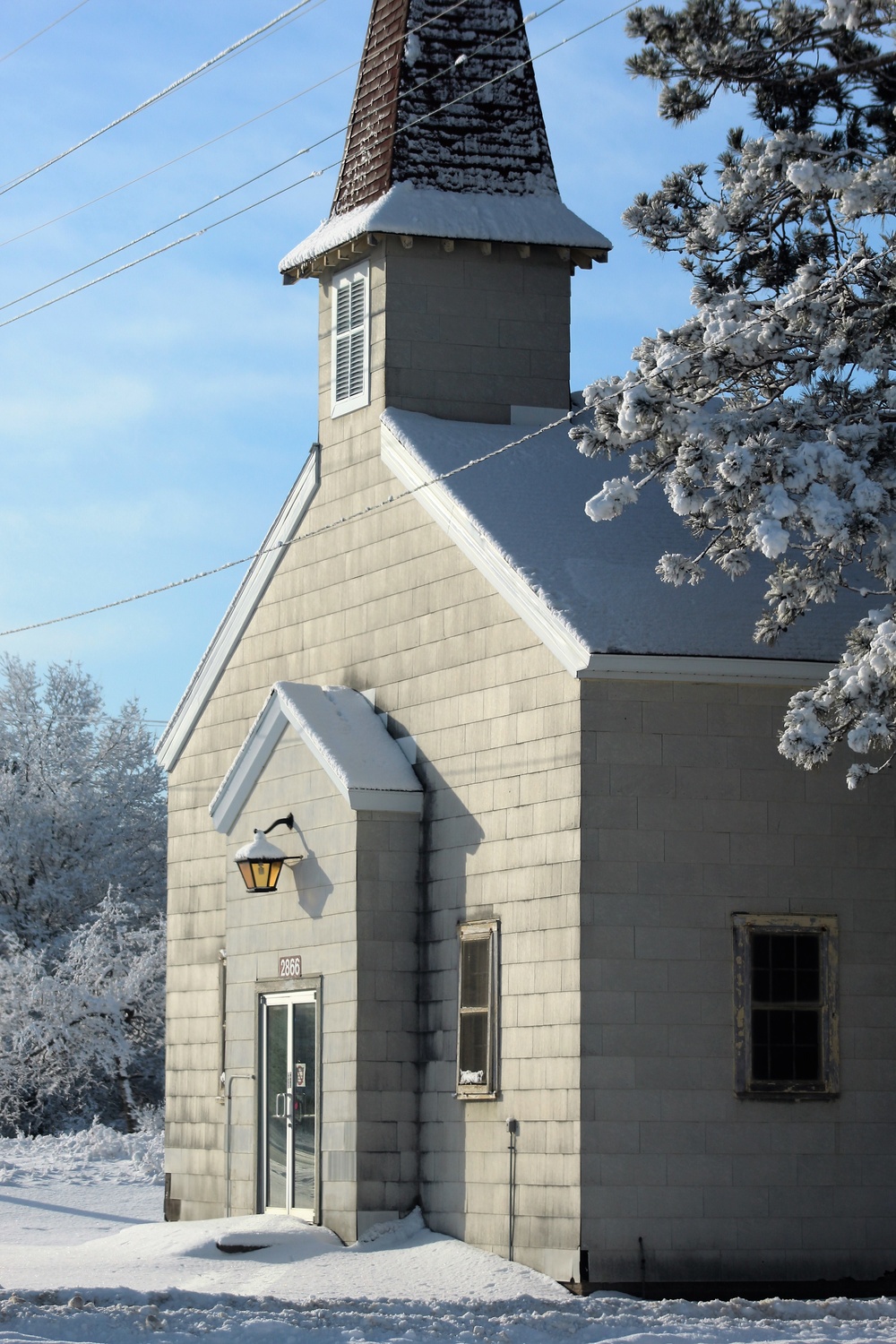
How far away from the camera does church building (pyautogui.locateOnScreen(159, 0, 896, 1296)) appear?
14570mm

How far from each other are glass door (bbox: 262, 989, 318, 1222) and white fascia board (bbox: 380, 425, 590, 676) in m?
3.97

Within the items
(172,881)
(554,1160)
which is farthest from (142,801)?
(554,1160)

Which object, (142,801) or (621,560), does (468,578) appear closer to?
(621,560)

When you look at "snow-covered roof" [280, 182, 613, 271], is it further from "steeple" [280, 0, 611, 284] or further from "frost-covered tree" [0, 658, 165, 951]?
"frost-covered tree" [0, 658, 165, 951]

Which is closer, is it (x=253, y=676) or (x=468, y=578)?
(x=468, y=578)

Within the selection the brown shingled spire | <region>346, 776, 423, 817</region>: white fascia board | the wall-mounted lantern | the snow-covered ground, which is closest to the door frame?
the snow-covered ground

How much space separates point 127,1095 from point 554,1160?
22.7 meters

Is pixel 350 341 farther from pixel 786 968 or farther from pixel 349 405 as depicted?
pixel 786 968

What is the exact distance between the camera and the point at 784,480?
13062 millimetres

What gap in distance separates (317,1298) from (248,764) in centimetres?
585

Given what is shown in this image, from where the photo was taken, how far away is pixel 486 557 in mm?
16188

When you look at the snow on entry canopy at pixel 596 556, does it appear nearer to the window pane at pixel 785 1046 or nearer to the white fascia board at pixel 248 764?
the white fascia board at pixel 248 764

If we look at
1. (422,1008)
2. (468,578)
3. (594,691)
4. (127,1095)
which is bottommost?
(127,1095)

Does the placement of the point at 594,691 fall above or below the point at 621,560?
below
